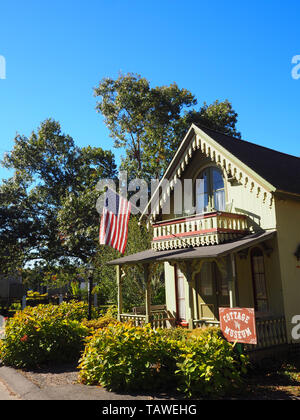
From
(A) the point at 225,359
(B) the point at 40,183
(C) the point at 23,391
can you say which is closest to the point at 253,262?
(A) the point at 225,359

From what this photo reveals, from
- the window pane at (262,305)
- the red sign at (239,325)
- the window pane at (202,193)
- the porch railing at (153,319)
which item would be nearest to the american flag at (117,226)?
the porch railing at (153,319)

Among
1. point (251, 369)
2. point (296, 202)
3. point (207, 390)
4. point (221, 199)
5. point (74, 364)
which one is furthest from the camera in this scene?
point (221, 199)

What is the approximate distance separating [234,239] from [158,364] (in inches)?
229

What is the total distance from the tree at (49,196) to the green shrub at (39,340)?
17.1 metres

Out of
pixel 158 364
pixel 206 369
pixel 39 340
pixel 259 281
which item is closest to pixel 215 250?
pixel 259 281

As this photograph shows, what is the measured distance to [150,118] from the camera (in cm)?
3362

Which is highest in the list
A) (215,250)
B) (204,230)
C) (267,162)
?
(267,162)

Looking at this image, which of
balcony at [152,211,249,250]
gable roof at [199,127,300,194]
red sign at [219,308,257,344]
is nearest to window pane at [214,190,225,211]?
balcony at [152,211,249,250]

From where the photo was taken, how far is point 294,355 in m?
12.0

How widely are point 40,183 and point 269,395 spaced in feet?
99.2

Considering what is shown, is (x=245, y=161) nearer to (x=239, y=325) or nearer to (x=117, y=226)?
(x=117, y=226)

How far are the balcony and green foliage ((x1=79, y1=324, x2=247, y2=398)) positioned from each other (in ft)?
15.6

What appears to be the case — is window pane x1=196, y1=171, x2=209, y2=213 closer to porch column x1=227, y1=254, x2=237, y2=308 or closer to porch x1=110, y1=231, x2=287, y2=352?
porch x1=110, y1=231, x2=287, y2=352
